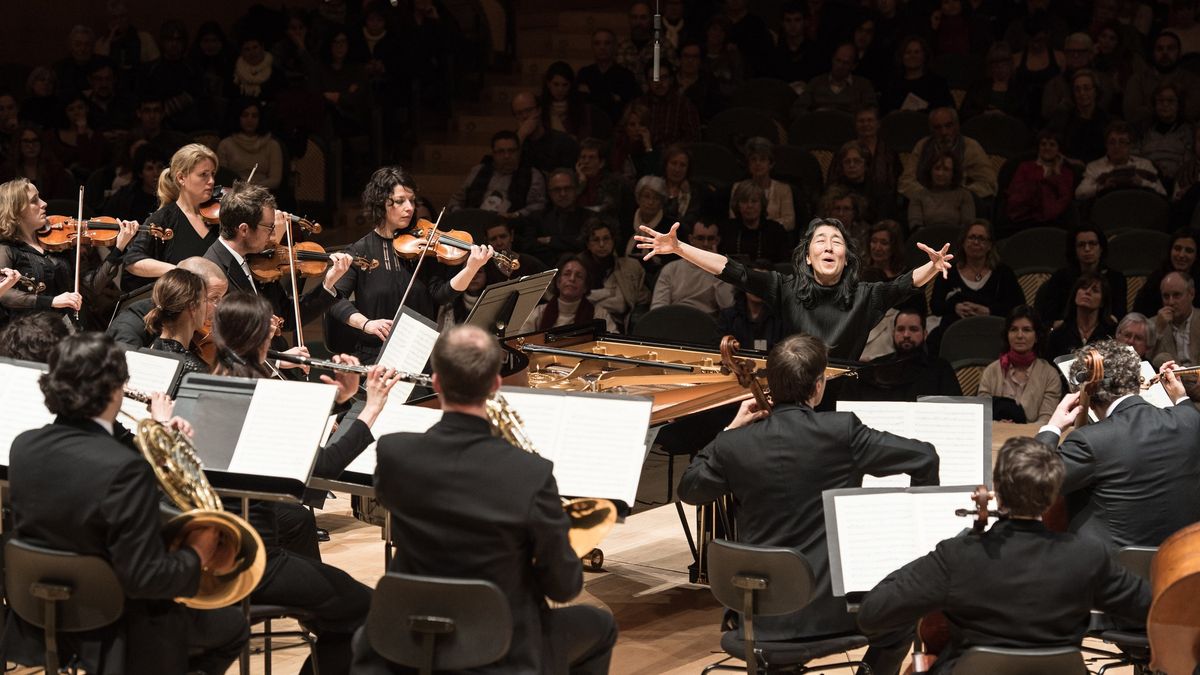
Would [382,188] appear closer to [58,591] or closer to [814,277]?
[814,277]

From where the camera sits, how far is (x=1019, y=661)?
129 inches

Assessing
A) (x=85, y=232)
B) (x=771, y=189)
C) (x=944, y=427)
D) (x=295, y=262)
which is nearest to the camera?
(x=944, y=427)

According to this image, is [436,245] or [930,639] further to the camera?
[436,245]

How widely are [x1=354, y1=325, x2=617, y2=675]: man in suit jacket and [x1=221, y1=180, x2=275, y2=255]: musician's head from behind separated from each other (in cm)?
236

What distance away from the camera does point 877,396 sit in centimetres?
529

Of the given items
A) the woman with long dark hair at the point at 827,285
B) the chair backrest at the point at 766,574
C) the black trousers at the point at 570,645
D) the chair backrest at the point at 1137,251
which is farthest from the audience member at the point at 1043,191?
the black trousers at the point at 570,645

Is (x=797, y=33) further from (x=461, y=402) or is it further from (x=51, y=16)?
(x=461, y=402)

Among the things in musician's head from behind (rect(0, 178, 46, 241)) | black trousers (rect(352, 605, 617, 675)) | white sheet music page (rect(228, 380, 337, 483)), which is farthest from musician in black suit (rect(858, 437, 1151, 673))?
musician's head from behind (rect(0, 178, 46, 241))

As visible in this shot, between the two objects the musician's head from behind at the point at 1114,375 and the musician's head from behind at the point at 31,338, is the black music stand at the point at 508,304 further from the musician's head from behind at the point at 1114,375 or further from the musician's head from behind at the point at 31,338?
the musician's head from behind at the point at 1114,375

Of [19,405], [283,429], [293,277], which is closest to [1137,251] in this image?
[293,277]

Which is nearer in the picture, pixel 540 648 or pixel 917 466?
pixel 540 648

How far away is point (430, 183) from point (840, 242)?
5.82 meters

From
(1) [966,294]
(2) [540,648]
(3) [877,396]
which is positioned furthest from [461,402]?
(1) [966,294]

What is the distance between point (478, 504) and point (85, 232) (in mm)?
3563
